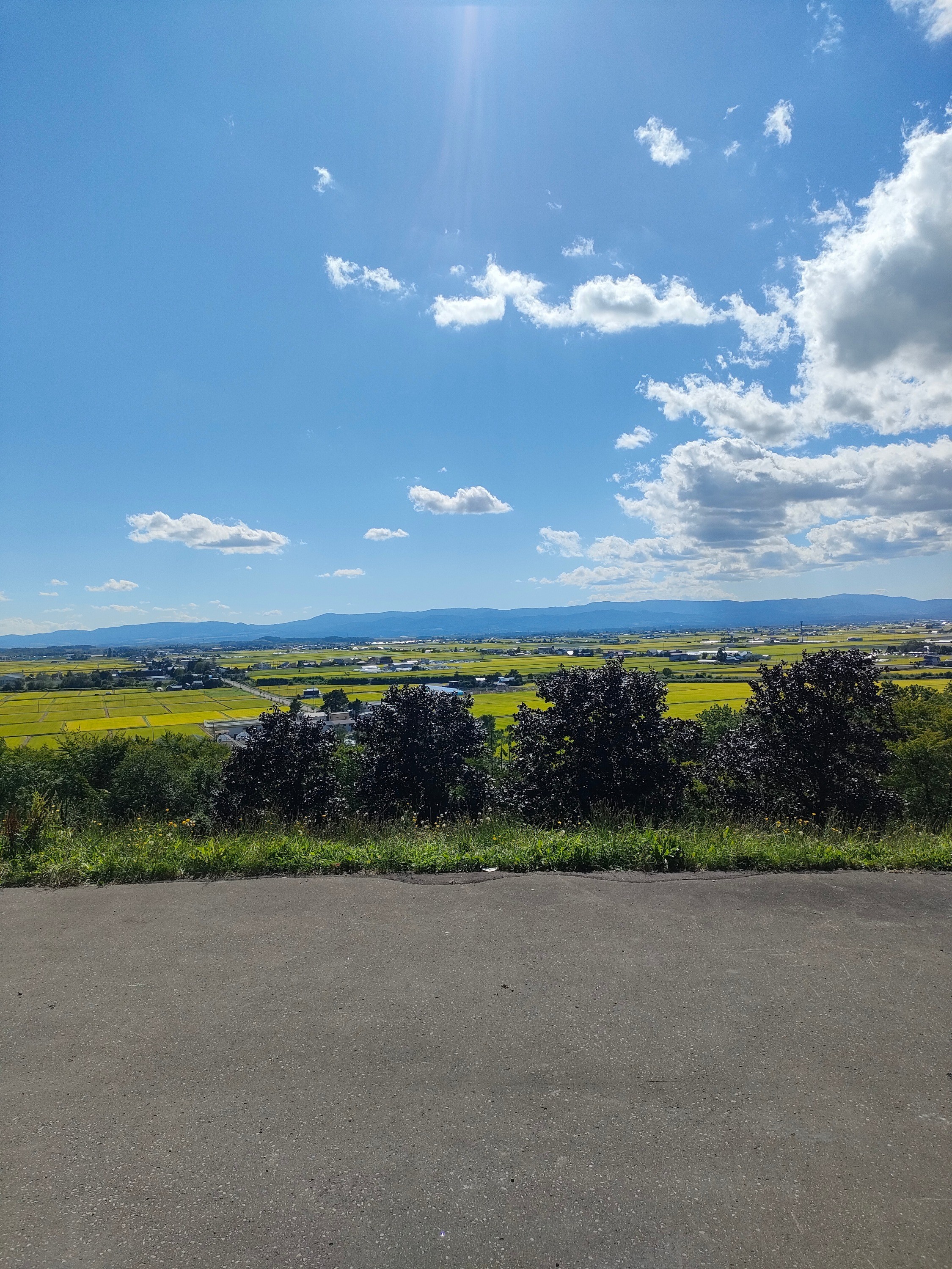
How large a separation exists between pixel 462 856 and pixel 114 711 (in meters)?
62.6

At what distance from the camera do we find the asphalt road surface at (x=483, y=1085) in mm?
2223

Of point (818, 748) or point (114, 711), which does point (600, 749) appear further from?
point (114, 711)

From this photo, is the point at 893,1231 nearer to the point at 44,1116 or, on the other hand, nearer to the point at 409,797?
the point at 44,1116

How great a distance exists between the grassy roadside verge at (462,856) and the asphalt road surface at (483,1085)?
29.4 inches

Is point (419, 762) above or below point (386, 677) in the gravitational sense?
above

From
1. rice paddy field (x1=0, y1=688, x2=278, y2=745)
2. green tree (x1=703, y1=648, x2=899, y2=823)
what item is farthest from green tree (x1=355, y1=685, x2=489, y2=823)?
rice paddy field (x1=0, y1=688, x2=278, y2=745)

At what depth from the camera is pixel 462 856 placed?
18.7 ft

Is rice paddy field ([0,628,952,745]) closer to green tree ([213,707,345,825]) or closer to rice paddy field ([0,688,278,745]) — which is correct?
rice paddy field ([0,688,278,745])

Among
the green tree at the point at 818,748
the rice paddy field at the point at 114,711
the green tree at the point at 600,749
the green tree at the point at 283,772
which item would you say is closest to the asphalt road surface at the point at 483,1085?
the green tree at the point at 600,749

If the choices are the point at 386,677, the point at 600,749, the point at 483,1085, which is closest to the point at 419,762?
the point at 600,749

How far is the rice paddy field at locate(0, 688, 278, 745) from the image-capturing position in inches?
1736

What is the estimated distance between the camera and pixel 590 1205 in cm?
231

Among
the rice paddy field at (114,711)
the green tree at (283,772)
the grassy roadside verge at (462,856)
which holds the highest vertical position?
the grassy roadside verge at (462,856)

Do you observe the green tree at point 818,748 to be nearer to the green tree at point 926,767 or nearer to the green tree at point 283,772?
the green tree at point 283,772
